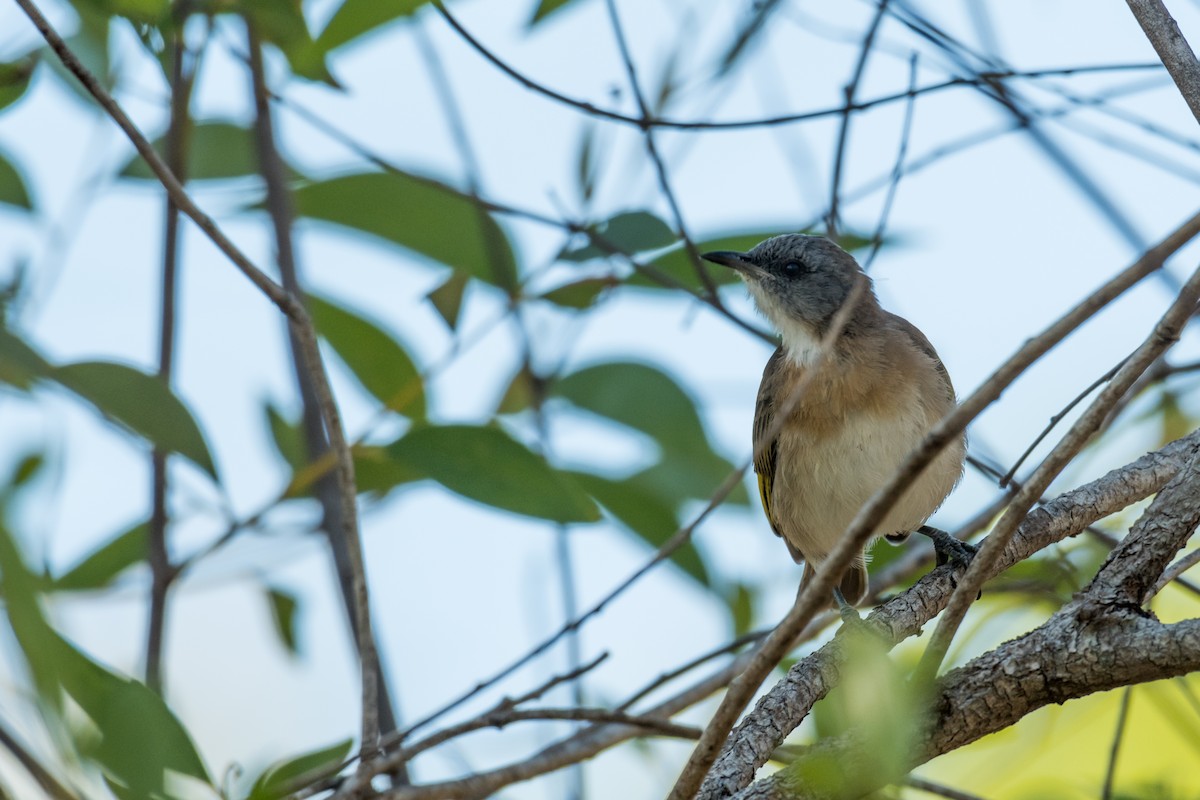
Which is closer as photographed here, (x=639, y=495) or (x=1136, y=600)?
(x=1136, y=600)

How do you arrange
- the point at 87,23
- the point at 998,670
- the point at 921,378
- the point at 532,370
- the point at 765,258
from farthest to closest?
the point at 765,258, the point at 921,378, the point at 532,370, the point at 87,23, the point at 998,670

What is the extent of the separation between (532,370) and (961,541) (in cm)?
120

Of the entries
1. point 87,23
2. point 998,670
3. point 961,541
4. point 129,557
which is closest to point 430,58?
point 87,23

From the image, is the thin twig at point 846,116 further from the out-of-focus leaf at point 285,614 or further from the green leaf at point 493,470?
the out-of-focus leaf at point 285,614

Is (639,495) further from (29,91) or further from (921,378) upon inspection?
(29,91)

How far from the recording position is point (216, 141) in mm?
3346

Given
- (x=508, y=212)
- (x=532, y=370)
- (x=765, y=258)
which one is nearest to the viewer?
(x=508, y=212)

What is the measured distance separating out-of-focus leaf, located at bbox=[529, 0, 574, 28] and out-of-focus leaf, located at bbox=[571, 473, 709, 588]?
1.18m

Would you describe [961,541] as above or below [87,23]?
below

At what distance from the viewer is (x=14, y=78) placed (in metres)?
2.56

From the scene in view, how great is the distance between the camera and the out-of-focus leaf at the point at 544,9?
10.6 ft

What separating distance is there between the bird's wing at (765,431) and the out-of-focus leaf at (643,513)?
62 centimetres

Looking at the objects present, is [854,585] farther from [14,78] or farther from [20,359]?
[14,78]

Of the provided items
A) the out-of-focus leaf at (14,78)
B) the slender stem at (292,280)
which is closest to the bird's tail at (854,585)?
the slender stem at (292,280)
